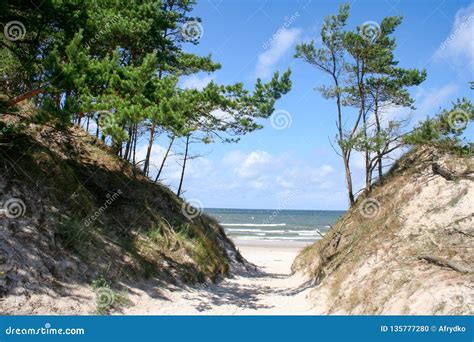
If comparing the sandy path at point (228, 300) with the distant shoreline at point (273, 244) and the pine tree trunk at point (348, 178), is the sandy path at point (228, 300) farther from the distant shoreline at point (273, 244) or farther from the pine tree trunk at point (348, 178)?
the distant shoreline at point (273, 244)

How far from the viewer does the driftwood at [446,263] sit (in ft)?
24.2

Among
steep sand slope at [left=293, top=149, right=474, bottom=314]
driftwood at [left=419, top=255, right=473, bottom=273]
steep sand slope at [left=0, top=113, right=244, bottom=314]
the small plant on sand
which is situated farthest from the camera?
the small plant on sand

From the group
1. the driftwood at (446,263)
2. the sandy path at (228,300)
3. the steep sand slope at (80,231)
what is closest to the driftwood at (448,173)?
the driftwood at (446,263)

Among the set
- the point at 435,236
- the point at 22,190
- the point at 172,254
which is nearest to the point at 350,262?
the point at 435,236

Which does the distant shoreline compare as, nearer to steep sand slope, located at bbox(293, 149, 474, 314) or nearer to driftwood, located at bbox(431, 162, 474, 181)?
steep sand slope, located at bbox(293, 149, 474, 314)

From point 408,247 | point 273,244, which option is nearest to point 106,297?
point 408,247

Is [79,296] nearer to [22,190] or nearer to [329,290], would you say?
[22,190]

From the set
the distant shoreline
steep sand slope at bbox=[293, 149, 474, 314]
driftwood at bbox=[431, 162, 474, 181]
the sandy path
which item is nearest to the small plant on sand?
the sandy path

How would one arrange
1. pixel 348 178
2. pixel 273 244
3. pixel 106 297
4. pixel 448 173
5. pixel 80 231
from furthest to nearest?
pixel 273 244
pixel 348 178
pixel 448 173
pixel 80 231
pixel 106 297

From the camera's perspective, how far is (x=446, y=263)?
7789mm

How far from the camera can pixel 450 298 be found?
667 centimetres

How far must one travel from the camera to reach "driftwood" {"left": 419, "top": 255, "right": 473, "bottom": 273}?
7.36 meters

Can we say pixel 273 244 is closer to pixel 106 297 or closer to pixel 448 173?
pixel 448 173

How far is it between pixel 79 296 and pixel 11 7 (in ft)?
23.2
